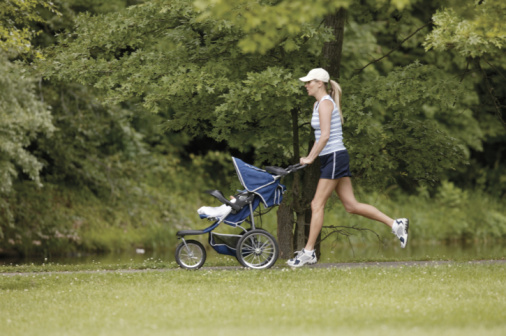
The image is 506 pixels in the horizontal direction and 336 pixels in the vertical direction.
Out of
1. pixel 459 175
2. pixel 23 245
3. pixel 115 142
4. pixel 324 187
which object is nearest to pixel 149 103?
pixel 324 187

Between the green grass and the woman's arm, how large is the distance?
1.37 m

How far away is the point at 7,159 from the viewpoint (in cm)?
1720

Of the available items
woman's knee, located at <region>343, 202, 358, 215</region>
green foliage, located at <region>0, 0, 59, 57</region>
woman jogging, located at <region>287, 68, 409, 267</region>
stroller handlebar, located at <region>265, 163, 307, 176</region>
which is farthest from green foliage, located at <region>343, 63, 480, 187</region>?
green foliage, located at <region>0, 0, 59, 57</region>

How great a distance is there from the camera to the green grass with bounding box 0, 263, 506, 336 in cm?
618

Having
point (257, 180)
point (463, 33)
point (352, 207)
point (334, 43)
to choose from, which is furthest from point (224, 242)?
point (463, 33)

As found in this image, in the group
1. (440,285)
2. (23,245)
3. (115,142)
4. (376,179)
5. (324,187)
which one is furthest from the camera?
(115,142)

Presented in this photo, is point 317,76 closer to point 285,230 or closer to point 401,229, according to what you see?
point 401,229

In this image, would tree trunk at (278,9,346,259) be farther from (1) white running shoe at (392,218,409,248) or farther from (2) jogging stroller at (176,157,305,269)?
(1) white running shoe at (392,218,409,248)

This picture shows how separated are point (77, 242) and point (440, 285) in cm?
1443

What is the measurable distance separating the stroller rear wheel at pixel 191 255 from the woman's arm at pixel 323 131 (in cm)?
184

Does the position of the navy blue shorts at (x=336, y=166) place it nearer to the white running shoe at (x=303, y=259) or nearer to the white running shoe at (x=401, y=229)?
the white running shoe at (x=401, y=229)

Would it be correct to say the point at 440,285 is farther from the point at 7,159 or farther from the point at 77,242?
the point at 77,242

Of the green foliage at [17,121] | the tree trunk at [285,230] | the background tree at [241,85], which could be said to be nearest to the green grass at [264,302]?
the background tree at [241,85]

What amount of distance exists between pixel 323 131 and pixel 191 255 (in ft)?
7.90
